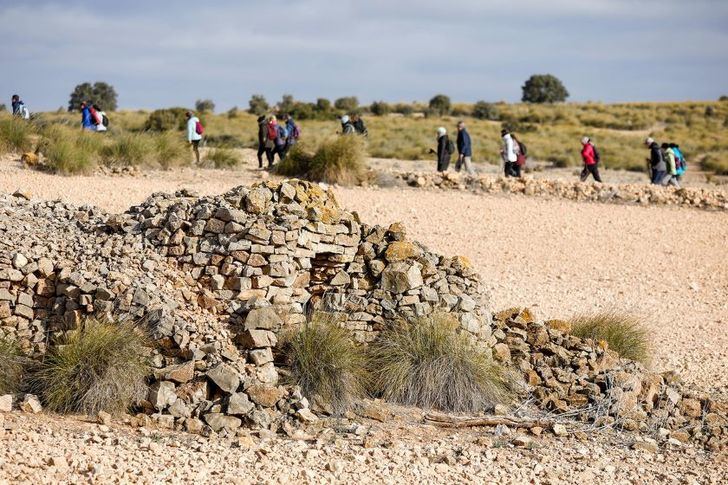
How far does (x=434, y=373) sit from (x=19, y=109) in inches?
665

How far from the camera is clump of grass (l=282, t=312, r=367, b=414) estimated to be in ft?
27.7

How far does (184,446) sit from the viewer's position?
7.11 m

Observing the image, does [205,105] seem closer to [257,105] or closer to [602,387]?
[257,105]

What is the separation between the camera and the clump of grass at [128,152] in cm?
2009

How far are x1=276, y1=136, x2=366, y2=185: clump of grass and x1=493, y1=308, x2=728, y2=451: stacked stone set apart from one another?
405 inches

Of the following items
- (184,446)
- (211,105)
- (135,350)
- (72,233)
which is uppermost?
(211,105)

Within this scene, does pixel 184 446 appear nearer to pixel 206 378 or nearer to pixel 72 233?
pixel 206 378

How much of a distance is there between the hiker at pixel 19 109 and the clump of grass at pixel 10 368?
Answer: 14522mm

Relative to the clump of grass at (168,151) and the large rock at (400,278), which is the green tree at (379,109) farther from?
the large rock at (400,278)

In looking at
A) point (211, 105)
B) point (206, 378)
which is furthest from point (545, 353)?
point (211, 105)

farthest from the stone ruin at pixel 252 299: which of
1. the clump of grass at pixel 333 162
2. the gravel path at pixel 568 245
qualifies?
the clump of grass at pixel 333 162

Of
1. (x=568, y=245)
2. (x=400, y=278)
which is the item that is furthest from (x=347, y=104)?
(x=400, y=278)

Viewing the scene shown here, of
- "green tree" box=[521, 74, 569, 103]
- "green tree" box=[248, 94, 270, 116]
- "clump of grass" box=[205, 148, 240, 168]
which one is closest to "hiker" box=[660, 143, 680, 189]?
"clump of grass" box=[205, 148, 240, 168]

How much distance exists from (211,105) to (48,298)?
50.5 m
